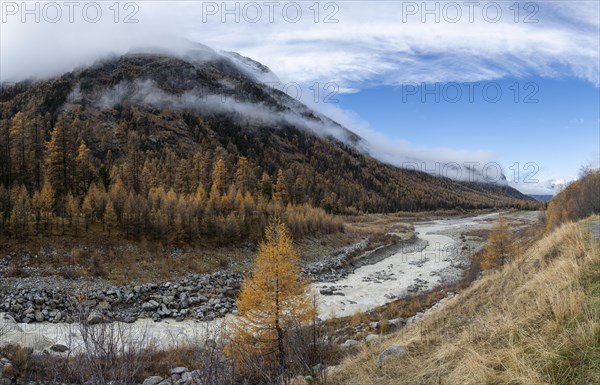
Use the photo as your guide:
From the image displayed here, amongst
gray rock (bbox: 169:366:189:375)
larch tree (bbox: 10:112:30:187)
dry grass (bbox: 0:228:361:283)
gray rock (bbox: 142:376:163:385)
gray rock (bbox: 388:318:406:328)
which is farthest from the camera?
larch tree (bbox: 10:112:30:187)

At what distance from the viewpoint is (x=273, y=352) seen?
1475cm

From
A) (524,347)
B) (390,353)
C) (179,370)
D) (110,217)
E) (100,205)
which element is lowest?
(179,370)

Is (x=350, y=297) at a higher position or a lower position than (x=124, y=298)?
lower

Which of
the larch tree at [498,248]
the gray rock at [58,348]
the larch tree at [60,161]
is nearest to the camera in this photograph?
the gray rock at [58,348]

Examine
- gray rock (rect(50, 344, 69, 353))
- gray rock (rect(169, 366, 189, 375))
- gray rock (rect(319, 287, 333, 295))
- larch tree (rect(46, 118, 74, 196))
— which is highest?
larch tree (rect(46, 118, 74, 196))

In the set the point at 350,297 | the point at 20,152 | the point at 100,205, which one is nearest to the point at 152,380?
the point at 350,297

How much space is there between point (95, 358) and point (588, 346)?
7.38 m

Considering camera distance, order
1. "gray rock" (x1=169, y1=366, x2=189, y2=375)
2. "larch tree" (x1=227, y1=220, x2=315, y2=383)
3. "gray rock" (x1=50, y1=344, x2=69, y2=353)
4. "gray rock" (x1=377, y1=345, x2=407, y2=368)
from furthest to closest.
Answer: "gray rock" (x1=50, y1=344, x2=69, y2=353) → "larch tree" (x1=227, y1=220, x2=315, y2=383) → "gray rock" (x1=169, y1=366, x2=189, y2=375) → "gray rock" (x1=377, y1=345, x2=407, y2=368)

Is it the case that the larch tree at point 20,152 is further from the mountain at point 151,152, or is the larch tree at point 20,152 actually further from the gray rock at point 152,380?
the gray rock at point 152,380

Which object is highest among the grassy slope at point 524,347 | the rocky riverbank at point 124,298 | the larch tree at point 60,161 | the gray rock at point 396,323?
the larch tree at point 60,161

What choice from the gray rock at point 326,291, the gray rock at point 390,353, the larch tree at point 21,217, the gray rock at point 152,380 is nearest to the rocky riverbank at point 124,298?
the larch tree at point 21,217

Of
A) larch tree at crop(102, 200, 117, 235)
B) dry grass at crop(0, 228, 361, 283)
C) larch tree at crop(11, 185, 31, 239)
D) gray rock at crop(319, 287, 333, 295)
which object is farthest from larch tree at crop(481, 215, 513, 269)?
larch tree at crop(11, 185, 31, 239)

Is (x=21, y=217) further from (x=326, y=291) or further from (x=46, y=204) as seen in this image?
(x=326, y=291)

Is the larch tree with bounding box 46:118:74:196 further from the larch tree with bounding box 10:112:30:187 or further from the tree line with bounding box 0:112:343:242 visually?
the larch tree with bounding box 10:112:30:187
